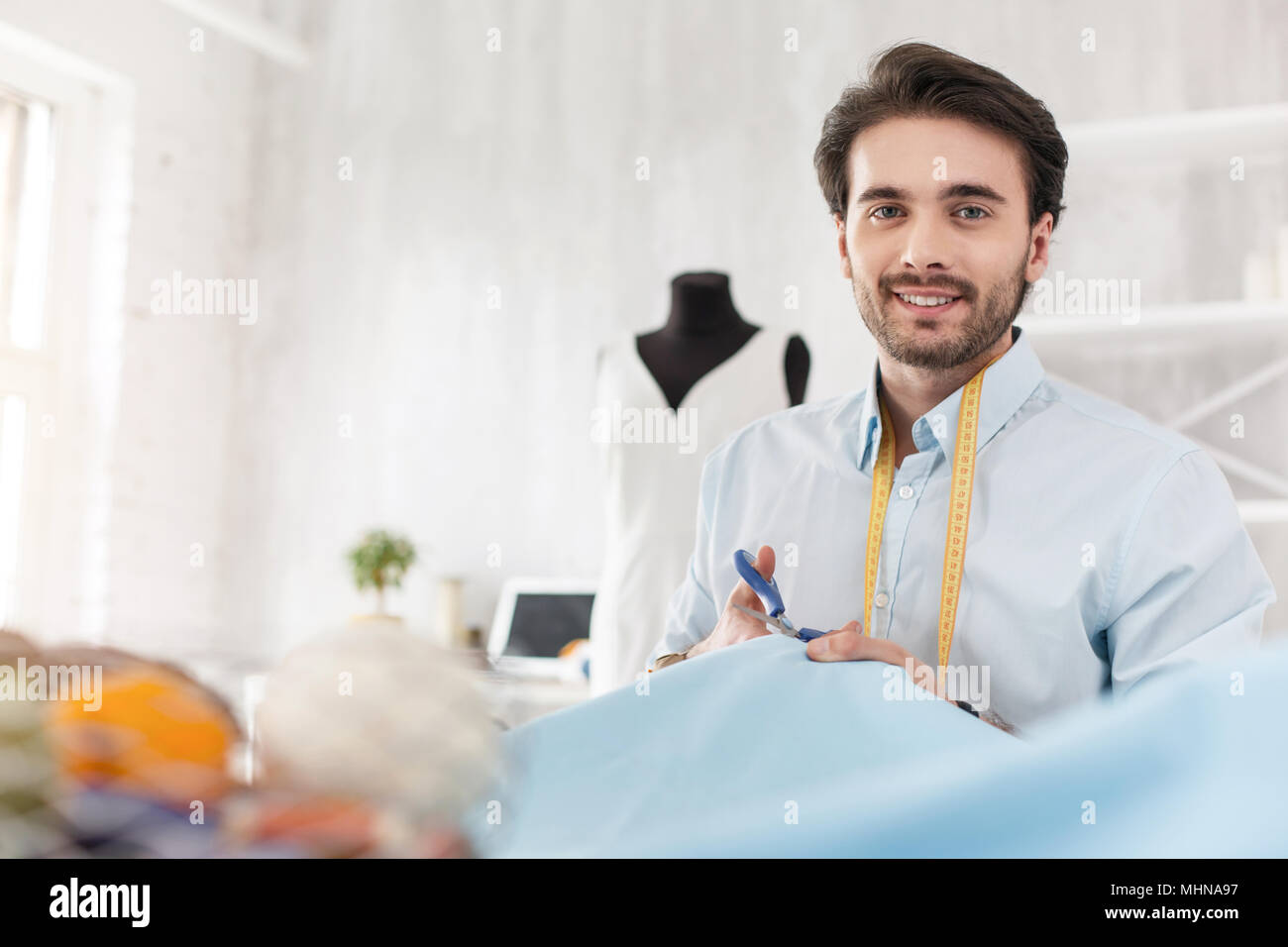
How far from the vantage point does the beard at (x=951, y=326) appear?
1292 millimetres

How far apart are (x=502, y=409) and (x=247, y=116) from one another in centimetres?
166

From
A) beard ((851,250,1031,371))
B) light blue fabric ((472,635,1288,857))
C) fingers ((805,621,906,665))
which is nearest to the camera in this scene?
light blue fabric ((472,635,1288,857))

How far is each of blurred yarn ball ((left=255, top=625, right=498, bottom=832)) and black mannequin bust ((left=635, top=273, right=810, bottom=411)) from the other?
234 centimetres

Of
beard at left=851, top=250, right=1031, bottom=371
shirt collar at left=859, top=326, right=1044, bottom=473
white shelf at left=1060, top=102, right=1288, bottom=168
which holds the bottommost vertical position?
shirt collar at left=859, top=326, right=1044, bottom=473

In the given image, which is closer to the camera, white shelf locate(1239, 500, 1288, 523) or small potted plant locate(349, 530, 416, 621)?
white shelf locate(1239, 500, 1288, 523)

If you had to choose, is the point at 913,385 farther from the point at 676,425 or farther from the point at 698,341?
the point at 698,341

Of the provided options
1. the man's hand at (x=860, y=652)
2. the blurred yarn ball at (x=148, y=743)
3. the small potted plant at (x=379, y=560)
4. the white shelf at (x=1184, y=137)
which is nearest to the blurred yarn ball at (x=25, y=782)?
the blurred yarn ball at (x=148, y=743)

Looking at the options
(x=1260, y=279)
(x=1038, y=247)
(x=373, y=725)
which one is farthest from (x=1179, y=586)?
(x=1260, y=279)

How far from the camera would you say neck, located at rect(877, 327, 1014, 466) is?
52.6 inches

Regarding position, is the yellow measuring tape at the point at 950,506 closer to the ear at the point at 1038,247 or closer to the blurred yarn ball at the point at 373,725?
the ear at the point at 1038,247

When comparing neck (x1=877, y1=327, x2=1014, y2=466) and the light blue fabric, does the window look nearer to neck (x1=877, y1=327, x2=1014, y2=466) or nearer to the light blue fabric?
neck (x1=877, y1=327, x2=1014, y2=466)

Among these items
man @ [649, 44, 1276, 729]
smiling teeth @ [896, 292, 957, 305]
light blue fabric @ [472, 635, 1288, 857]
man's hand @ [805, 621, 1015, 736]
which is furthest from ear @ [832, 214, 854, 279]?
light blue fabric @ [472, 635, 1288, 857]

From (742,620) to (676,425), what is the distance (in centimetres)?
140
